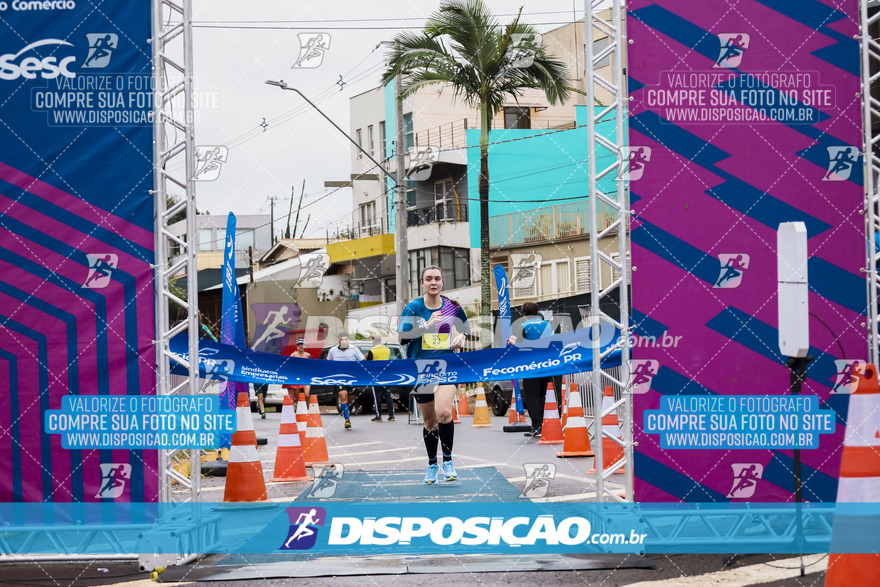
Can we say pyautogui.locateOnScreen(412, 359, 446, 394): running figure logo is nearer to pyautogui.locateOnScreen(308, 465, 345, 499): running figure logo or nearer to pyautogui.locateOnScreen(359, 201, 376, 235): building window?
pyautogui.locateOnScreen(308, 465, 345, 499): running figure logo

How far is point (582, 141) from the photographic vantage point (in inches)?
1348

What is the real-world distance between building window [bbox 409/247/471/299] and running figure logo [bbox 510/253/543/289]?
3403mm

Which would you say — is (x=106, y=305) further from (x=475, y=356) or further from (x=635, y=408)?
(x=635, y=408)

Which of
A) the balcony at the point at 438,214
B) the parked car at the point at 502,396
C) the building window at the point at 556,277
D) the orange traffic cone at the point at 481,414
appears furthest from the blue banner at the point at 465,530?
the balcony at the point at 438,214

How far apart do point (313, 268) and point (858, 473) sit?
3088 centimetres

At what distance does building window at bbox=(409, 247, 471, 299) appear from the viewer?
37.3m

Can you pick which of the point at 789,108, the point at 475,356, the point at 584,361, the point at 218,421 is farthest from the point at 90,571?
the point at 789,108

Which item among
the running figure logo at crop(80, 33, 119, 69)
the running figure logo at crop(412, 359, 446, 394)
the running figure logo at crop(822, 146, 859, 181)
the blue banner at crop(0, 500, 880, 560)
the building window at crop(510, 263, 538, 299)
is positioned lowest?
the blue banner at crop(0, 500, 880, 560)

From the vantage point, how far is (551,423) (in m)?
12.9

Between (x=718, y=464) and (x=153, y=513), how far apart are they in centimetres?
372

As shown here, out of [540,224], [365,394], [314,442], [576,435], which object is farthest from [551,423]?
[540,224]

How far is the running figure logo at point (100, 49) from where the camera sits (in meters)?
6.03

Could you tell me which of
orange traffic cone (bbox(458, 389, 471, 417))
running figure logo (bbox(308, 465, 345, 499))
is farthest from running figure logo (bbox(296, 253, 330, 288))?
running figure logo (bbox(308, 465, 345, 499))

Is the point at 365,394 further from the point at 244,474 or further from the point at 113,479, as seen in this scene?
the point at 113,479
